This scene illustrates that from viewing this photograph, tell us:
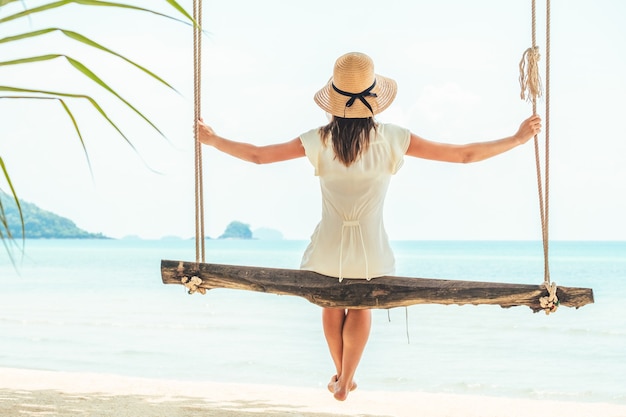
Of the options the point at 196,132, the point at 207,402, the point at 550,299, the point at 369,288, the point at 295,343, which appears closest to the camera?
the point at 550,299

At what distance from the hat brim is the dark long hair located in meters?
0.03

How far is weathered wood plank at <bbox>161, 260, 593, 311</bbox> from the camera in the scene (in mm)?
2861

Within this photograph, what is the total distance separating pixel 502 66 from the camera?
97.1 ft

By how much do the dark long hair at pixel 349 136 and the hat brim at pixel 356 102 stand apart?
27 millimetres

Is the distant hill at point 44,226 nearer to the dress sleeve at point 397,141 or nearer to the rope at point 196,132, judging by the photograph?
the rope at point 196,132

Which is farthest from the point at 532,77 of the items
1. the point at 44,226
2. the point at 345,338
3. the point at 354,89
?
the point at 44,226

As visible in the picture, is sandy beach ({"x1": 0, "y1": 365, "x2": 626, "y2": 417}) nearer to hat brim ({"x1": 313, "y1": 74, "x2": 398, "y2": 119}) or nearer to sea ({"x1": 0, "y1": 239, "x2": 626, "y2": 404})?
sea ({"x1": 0, "y1": 239, "x2": 626, "y2": 404})

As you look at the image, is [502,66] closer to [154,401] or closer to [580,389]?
[580,389]

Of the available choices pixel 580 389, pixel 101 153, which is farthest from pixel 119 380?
pixel 101 153

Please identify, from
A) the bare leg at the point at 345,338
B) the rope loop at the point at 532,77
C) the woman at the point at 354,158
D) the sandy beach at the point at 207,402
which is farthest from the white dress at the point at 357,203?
the sandy beach at the point at 207,402

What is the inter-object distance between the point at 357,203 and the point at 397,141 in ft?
0.83

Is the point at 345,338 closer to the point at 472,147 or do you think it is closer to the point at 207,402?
the point at 472,147

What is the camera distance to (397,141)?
3.06 m

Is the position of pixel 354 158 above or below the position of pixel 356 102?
below
